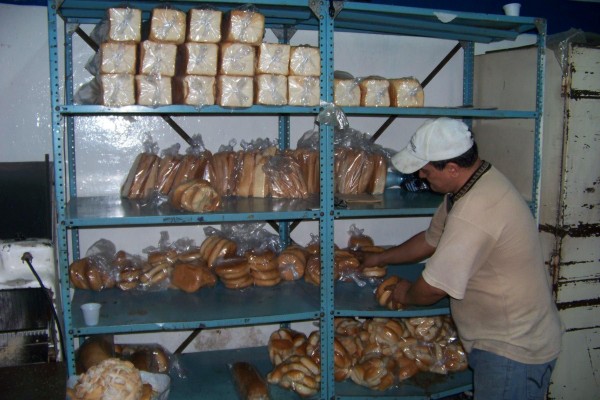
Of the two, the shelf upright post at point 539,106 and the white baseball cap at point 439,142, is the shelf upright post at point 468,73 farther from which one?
the white baseball cap at point 439,142

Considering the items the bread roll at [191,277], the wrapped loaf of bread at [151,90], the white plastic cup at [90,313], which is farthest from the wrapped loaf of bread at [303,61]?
the white plastic cup at [90,313]

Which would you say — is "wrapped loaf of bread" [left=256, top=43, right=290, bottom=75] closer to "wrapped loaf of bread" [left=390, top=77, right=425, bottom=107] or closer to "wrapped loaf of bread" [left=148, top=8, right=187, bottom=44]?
"wrapped loaf of bread" [left=148, top=8, right=187, bottom=44]

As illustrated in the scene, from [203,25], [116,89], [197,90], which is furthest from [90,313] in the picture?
[203,25]

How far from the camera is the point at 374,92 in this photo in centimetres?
306

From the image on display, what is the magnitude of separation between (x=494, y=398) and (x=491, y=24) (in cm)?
216

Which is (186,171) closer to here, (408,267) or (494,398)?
(408,267)

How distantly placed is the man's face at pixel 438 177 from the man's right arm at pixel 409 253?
1.75ft

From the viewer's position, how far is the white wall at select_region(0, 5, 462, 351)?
3.24m

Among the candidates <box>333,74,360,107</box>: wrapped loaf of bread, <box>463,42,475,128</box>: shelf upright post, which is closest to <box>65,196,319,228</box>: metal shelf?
<box>333,74,360,107</box>: wrapped loaf of bread

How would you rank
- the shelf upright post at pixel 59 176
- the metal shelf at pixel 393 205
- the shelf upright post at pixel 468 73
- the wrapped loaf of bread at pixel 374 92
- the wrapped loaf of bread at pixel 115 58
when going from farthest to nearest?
1. the shelf upright post at pixel 468 73
2. the wrapped loaf of bread at pixel 374 92
3. the metal shelf at pixel 393 205
4. the wrapped loaf of bread at pixel 115 58
5. the shelf upright post at pixel 59 176

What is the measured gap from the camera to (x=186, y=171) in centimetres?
323

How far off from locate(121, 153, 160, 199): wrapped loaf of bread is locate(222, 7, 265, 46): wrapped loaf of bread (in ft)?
3.18

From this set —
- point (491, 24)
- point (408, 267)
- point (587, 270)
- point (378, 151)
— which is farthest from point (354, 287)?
point (491, 24)

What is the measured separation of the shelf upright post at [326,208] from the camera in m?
2.75
